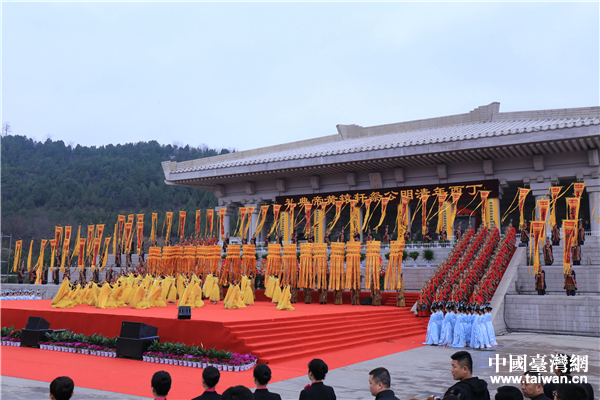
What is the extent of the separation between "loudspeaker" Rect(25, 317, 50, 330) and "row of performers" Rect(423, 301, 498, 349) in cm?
763

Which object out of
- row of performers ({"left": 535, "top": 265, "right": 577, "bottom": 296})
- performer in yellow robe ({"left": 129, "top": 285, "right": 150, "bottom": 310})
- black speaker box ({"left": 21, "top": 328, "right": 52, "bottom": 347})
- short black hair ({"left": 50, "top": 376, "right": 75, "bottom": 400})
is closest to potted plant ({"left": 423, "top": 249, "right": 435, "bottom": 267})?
row of performers ({"left": 535, "top": 265, "right": 577, "bottom": 296})

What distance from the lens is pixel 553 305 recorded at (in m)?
12.0

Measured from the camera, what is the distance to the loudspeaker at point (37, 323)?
9.76 metres

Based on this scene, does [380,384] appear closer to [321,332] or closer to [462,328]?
[321,332]

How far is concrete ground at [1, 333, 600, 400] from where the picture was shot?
19.6ft

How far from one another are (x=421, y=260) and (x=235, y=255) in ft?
20.7

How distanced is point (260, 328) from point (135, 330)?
2175 millimetres

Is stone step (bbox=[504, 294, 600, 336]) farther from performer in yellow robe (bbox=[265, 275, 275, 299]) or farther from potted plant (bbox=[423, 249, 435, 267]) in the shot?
performer in yellow robe (bbox=[265, 275, 275, 299])

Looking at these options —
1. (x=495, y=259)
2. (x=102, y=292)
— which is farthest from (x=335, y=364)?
(x=495, y=259)

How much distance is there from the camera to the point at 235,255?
17109 millimetres

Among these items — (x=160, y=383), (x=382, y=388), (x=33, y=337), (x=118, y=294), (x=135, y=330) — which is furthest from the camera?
(x=118, y=294)

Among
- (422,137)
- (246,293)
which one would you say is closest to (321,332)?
(246,293)

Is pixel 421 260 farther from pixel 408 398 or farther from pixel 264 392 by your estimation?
pixel 264 392

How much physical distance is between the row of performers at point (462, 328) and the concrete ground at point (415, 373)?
1.18 ft
